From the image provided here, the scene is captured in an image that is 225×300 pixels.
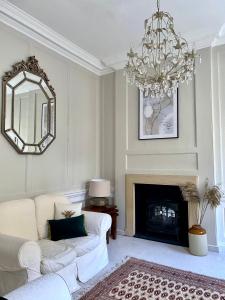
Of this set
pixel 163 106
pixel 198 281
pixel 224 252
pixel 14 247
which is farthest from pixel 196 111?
pixel 14 247

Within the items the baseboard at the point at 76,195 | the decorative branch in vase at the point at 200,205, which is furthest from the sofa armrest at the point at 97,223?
the decorative branch in vase at the point at 200,205

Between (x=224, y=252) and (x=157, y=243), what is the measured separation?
100 centimetres

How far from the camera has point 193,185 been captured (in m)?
3.72

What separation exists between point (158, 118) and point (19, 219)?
2.72m

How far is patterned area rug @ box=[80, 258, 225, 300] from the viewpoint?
2.41 metres

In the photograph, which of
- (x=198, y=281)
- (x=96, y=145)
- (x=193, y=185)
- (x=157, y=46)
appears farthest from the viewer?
(x=96, y=145)

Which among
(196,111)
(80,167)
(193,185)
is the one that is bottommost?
(193,185)

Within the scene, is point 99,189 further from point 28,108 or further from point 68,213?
point 28,108

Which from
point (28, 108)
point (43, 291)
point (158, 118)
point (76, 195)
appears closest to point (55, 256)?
point (43, 291)

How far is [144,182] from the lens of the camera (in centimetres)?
420

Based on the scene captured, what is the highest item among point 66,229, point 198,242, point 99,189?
point 99,189

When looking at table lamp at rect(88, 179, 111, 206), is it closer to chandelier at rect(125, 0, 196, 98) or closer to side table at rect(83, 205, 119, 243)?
side table at rect(83, 205, 119, 243)

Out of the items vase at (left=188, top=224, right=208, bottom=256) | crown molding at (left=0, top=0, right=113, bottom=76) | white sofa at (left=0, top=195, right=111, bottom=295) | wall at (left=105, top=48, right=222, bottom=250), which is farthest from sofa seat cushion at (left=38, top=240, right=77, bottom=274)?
crown molding at (left=0, top=0, right=113, bottom=76)

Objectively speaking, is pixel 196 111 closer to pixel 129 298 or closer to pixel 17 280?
pixel 129 298
